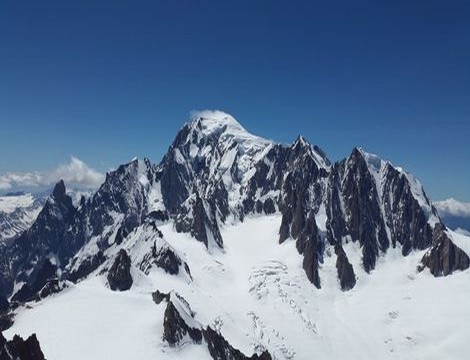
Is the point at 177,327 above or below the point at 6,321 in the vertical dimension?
above

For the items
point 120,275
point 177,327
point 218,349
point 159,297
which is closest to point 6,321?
point 159,297

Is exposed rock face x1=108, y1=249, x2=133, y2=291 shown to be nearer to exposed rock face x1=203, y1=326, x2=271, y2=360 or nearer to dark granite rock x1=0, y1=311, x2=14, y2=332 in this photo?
dark granite rock x1=0, y1=311, x2=14, y2=332

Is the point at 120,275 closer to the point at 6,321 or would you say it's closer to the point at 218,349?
the point at 6,321

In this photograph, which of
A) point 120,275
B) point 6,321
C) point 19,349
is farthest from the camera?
point 120,275

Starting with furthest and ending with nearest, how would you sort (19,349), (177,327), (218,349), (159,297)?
(159,297)
(218,349)
(177,327)
(19,349)

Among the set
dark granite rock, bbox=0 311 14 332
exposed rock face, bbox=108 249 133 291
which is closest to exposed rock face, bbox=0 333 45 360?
dark granite rock, bbox=0 311 14 332

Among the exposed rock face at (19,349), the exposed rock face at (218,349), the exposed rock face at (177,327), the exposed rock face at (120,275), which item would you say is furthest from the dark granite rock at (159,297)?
the exposed rock face at (19,349)

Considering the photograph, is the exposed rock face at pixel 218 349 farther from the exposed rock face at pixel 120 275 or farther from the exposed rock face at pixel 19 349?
the exposed rock face at pixel 120 275
